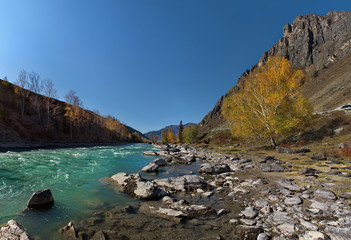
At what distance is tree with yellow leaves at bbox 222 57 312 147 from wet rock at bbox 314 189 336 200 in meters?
16.3

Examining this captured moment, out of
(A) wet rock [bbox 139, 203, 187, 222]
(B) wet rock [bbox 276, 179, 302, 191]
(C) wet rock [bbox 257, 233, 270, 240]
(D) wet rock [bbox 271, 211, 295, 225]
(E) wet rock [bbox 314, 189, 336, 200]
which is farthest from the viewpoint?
(B) wet rock [bbox 276, 179, 302, 191]

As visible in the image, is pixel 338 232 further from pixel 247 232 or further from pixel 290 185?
A: pixel 290 185

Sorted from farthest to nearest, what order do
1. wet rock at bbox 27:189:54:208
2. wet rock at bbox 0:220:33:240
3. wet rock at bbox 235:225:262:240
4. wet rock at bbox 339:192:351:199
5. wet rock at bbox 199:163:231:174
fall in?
1. wet rock at bbox 199:163:231:174
2. wet rock at bbox 27:189:54:208
3. wet rock at bbox 339:192:351:199
4. wet rock at bbox 235:225:262:240
5. wet rock at bbox 0:220:33:240

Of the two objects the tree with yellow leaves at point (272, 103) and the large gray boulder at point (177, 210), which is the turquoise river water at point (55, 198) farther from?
the tree with yellow leaves at point (272, 103)

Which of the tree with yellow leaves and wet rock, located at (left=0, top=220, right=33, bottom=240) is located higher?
the tree with yellow leaves

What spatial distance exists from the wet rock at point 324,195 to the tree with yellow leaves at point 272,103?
642 inches

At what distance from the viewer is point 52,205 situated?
21.0 ft

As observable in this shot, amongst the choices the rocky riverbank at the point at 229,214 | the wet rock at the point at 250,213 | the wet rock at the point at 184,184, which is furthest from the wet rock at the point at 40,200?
the wet rock at the point at 250,213

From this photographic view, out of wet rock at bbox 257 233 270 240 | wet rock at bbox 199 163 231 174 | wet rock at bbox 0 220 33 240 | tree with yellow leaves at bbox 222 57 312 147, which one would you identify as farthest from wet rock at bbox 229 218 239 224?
tree with yellow leaves at bbox 222 57 312 147

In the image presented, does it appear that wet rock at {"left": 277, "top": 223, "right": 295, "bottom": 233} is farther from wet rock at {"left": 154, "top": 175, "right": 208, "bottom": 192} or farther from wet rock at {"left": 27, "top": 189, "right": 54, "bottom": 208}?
wet rock at {"left": 27, "top": 189, "right": 54, "bottom": 208}

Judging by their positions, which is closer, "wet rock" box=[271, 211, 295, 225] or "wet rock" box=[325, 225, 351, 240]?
"wet rock" box=[325, 225, 351, 240]

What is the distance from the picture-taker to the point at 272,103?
2161cm

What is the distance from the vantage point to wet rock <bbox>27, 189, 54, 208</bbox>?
20.2ft

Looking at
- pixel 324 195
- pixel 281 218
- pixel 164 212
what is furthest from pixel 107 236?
pixel 324 195
